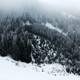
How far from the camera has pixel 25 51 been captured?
3396 inches

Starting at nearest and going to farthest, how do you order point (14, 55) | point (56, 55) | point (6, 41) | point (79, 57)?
point (14, 55) < point (6, 41) < point (56, 55) < point (79, 57)

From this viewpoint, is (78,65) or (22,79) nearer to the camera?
(22,79)

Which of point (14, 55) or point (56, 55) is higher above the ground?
point (14, 55)

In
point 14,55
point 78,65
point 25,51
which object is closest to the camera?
point 14,55

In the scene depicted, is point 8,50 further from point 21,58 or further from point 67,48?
point 67,48

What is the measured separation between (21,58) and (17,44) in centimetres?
899

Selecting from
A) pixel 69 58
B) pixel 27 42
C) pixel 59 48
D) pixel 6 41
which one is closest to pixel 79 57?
pixel 69 58

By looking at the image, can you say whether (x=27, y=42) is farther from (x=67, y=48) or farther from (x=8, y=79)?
(x=8, y=79)

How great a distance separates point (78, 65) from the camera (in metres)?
108

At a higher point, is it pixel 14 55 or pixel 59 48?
pixel 14 55

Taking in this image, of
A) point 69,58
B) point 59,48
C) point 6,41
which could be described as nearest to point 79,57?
point 69,58

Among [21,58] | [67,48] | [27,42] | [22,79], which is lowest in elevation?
[67,48]

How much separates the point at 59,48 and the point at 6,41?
62.7 metres

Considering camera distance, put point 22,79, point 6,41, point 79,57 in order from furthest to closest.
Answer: point 79,57
point 6,41
point 22,79
